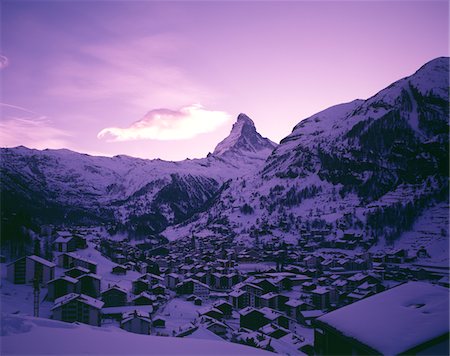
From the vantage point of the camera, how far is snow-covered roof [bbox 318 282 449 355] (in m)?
6.28

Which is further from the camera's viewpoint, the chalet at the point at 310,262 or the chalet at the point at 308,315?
the chalet at the point at 310,262

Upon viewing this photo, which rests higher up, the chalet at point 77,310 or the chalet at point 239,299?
the chalet at point 77,310

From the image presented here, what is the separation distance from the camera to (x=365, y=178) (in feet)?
482

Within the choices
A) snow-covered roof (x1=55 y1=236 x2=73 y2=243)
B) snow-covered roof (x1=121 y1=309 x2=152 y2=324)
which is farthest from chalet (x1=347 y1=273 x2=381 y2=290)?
snow-covered roof (x1=55 y1=236 x2=73 y2=243)

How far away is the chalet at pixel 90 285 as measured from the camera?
123 feet

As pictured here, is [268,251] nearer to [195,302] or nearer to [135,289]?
[195,302]

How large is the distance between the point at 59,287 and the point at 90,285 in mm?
4521

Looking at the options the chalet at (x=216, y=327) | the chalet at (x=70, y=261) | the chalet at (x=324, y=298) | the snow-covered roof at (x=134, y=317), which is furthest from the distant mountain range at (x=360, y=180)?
the snow-covered roof at (x=134, y=317)

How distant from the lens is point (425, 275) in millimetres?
57625

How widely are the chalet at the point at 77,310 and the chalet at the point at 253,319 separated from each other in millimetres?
16080

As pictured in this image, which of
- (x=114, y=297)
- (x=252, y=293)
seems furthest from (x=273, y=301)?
(x=114, y=297)

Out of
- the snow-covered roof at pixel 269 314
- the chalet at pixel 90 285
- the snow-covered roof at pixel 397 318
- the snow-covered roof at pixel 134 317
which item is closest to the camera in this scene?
the snow-covered roof at pixel 397 318

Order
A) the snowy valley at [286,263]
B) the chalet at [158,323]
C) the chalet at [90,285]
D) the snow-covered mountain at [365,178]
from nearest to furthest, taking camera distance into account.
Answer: the snowy valley at [286,263] < the chalet at [158,323] < the chalet at [90,285] < the snow-covered mountain at [365,178]

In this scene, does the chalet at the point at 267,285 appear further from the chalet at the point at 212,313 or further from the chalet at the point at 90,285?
the chalet at the point at 90,285
